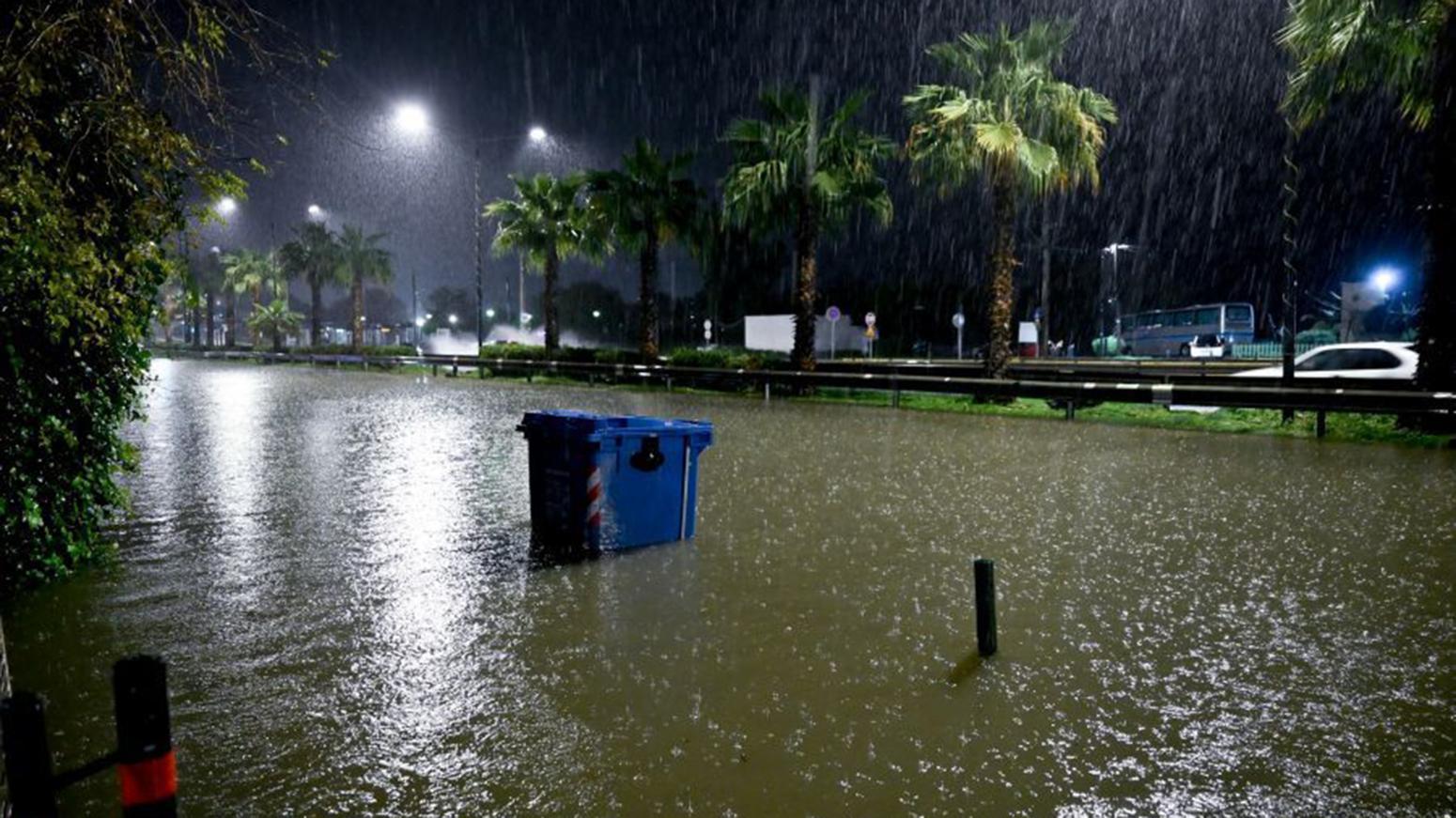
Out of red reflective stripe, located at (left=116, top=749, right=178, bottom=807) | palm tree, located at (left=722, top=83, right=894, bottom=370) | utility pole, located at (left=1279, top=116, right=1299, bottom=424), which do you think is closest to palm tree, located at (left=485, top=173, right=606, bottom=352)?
palm tree, located at (left=722, top=83, right=894, bottom=370)

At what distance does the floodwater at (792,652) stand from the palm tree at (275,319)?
6846cm

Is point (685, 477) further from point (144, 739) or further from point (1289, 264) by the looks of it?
point (1289, 264)

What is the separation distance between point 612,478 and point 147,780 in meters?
4.94

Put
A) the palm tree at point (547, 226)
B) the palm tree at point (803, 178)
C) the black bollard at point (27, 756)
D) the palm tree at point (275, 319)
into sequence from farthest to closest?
the palm tree at point (275, 319), the palm tree at point (547, 226), the palm tree at point (803, 178), the black bollard at point (27, 756)

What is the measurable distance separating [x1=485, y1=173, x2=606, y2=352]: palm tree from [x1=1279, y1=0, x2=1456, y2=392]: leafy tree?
85.0 ft

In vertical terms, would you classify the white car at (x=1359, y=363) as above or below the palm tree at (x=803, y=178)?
below

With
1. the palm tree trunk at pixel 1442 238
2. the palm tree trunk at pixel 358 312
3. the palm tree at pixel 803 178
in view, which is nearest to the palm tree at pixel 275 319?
the palm tree trunk at pixel 358 312

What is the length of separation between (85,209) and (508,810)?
4.66 meters

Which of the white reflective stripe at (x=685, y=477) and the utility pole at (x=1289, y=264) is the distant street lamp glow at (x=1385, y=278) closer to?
the utility pole at (x=1289, y=264)

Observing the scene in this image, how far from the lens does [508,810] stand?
133 inches

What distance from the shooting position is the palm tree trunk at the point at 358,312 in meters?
56.7

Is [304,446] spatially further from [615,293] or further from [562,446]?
[615,293]

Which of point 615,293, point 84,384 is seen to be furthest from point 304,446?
point 615,293

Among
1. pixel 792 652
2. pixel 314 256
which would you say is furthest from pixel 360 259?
pixel 792 652
